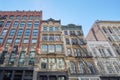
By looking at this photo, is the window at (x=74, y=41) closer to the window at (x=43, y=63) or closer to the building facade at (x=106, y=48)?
the building facade at (x=106, y=48)

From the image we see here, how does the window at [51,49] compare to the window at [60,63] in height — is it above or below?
above

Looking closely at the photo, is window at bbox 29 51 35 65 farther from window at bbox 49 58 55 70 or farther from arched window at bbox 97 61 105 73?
arched window at bbox 97 61 105 73

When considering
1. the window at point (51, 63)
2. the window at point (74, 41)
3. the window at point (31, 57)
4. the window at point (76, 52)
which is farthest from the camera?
the window at point (74, 41)

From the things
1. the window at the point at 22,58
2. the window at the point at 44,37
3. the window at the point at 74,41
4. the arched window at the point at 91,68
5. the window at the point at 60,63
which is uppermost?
the window at the point at 44,37

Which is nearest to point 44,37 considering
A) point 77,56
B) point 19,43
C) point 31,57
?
point 19,43

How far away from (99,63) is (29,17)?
2399 cm

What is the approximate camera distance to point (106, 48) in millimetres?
31828

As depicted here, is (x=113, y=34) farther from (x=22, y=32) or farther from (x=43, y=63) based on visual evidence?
(x=22, y=32)

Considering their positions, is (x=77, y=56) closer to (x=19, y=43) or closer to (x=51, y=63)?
(x=51, y=63)

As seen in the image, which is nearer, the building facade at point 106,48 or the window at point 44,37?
the building facade at point 106,48

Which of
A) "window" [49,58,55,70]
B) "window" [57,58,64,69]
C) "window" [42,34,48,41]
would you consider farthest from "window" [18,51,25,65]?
"window" [57,58,64,69]

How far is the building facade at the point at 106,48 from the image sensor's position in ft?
88.7

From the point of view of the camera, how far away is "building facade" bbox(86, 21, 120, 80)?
27.0 metres

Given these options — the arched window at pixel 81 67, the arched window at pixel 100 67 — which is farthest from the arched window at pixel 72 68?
the arched window at pixel 100 67
